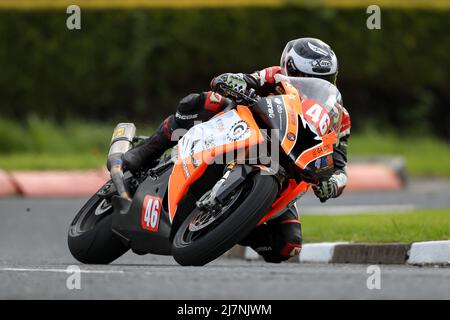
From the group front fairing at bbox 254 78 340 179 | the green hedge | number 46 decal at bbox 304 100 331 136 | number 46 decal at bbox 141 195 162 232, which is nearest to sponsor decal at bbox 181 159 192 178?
number 46 decal at bbox 141 195 162 232

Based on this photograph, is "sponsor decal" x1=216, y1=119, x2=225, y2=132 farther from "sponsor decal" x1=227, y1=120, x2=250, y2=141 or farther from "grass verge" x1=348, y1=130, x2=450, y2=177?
"grass verge" x1=348, y1=130, x2=450, y2=177

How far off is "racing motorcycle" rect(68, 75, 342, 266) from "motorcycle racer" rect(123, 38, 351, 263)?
114mm

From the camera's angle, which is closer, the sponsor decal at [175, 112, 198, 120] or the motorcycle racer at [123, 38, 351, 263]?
the motorcycle racer at [123, 38, 351, 263]

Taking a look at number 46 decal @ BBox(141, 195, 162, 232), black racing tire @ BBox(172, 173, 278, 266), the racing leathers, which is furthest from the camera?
the racing leathers

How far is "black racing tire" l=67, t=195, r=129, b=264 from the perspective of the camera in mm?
8523

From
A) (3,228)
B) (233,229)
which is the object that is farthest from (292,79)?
(3,228)

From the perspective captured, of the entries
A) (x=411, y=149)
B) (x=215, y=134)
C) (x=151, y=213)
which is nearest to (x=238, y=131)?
(x=215, y=134)

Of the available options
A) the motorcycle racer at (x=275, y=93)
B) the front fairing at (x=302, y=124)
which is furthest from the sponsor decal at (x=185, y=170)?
the front fairing at (x=302, y=124)

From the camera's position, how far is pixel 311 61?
8.16m

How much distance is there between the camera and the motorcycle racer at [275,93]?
811 cm

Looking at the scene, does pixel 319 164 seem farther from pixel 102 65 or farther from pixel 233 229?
pixel 102 65

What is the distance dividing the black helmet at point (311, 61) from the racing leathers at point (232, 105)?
0.12 metres

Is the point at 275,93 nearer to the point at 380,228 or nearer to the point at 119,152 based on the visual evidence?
the point at 119,152

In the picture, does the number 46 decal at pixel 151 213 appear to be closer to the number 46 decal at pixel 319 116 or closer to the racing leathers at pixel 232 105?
the racing leathers at pixel 232 105
